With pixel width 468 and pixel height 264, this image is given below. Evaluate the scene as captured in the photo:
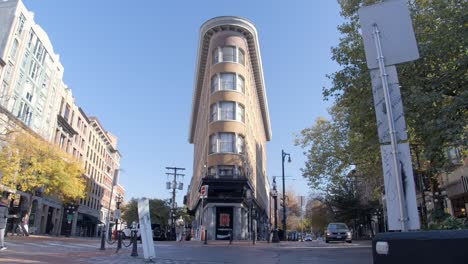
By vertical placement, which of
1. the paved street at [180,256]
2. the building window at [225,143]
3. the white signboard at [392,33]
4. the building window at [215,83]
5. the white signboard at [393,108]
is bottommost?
the paved street at [180,256]

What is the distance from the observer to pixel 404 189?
365 cm

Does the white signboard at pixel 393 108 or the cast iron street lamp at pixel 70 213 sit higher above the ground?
the cast iron street lamp at pixel 70 213

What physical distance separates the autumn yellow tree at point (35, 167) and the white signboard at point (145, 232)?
90.8 ft

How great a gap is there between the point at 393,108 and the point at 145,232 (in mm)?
8902

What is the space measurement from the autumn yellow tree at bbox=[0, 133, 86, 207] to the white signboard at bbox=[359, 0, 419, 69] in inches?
1433

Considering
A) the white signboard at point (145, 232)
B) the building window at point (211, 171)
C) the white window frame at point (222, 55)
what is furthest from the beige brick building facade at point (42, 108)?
the white signboard at point (145, 232)

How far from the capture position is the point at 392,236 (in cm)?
241

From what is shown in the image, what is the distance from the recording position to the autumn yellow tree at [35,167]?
1352 inches

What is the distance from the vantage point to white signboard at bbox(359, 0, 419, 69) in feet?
13.1

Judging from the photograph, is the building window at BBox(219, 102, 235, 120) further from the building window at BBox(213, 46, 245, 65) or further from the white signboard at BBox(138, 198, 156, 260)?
the white signboard at BBox(138, 198, 156, 260)

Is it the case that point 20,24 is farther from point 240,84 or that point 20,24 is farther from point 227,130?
point 227,130

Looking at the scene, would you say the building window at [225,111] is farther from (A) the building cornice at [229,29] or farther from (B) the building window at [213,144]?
(A) the building cornice at [229,29]

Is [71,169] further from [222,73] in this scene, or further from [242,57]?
[242,57]

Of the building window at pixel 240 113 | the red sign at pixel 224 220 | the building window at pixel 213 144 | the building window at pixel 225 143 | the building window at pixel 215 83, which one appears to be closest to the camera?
the red sign at pixel 224 220
